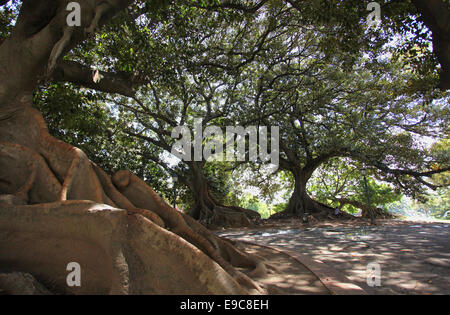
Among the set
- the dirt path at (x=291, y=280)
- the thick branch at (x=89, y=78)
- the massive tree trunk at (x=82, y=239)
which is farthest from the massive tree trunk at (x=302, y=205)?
the massive tree trunk at (x=82, y=239)

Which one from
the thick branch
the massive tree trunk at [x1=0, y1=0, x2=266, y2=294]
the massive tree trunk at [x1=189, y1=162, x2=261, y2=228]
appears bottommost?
the massive tree trunk at [x1=189, y1=162, x2=261, y2=228]

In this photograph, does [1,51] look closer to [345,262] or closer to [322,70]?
[345,262]

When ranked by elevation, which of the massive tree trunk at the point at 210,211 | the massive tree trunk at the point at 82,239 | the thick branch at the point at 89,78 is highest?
the thick branch at the point at 89,78

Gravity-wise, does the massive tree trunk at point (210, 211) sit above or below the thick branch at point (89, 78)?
below

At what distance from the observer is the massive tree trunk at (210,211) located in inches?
468

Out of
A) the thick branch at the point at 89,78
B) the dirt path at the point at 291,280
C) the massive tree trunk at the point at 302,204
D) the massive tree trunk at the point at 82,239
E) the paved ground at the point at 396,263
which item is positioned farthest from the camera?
the massive tree trunk at the point at 302,204

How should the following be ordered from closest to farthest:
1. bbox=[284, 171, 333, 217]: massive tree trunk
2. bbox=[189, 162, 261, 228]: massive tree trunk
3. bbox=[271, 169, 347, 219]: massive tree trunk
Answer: bbox=[189, 162, 261, 228]: massive tree trunk, bbox=[271, 169, 347, 219]: massive tree trunk, bbox=[284, 171, 333, 217]: massive tree trunk

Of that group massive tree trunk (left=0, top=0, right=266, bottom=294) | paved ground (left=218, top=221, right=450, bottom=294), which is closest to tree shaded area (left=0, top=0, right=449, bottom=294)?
massive tree trunk (left=0, top=0, right=266, bottom=294)

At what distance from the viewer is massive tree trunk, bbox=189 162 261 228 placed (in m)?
11.9

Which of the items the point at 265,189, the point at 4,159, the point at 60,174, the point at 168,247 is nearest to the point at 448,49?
the point at 168,247

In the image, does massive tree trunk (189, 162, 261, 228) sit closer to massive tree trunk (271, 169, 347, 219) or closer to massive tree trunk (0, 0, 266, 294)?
massive tree trunk (271, 169, 347, 219)

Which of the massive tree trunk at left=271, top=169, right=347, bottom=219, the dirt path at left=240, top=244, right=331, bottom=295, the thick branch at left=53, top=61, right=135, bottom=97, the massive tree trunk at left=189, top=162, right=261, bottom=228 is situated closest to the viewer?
the dirt path at left=240, top=244, right=331, bottom=295

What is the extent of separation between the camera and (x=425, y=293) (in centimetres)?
268

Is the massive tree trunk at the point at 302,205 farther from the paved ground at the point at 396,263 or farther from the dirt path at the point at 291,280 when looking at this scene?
the dirt path at the point at 291,280
